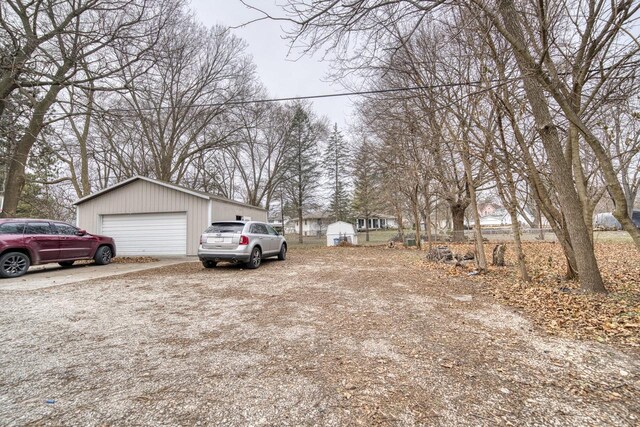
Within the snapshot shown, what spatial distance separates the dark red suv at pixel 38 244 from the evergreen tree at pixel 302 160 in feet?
55.3

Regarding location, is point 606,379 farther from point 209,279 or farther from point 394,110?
point 394,110

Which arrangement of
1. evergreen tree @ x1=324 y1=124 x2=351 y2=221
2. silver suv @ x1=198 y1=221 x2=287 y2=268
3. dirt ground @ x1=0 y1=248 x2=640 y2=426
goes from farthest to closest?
evergreen tree @ x1=324 y1=124 x2=351 y2=221
silver suv @ x1=198 y1=221 x2=287 y2=268
dirt ground @ x1=0 y1=248 x2=640 y2=426

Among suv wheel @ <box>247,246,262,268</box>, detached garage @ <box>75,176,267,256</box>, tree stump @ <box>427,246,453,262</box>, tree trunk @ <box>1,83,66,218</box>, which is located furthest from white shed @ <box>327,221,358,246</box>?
tree trunk @ <box>1,83,66,218</box>

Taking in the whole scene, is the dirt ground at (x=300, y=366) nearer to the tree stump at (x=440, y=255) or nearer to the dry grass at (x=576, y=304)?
the dry grass at (x=576, y=304)

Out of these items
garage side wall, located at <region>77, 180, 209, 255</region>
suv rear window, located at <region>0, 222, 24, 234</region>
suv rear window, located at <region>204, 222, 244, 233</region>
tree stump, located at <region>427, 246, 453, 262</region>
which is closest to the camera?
suv rear window, located at <region>0, 222, 24, 234</region>

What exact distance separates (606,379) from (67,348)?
5.12 meters

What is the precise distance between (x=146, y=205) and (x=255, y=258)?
7.07 meters

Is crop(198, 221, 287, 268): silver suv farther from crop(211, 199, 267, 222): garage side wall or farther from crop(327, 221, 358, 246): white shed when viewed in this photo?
crop(327, 221, 358, 246): white shed

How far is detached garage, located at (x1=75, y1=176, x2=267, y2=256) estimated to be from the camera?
12.1 metres

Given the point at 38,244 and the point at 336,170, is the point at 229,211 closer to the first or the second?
the point at 38,244

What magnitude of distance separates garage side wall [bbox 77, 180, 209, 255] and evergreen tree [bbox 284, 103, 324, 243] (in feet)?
42.9

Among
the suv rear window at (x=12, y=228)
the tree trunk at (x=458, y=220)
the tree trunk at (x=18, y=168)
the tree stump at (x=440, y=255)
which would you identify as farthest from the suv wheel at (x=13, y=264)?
the tree trunk at (x=458, y=220)

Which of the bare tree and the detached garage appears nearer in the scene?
the bare tree

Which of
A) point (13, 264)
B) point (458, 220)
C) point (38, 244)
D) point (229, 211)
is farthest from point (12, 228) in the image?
point (458, 220)
